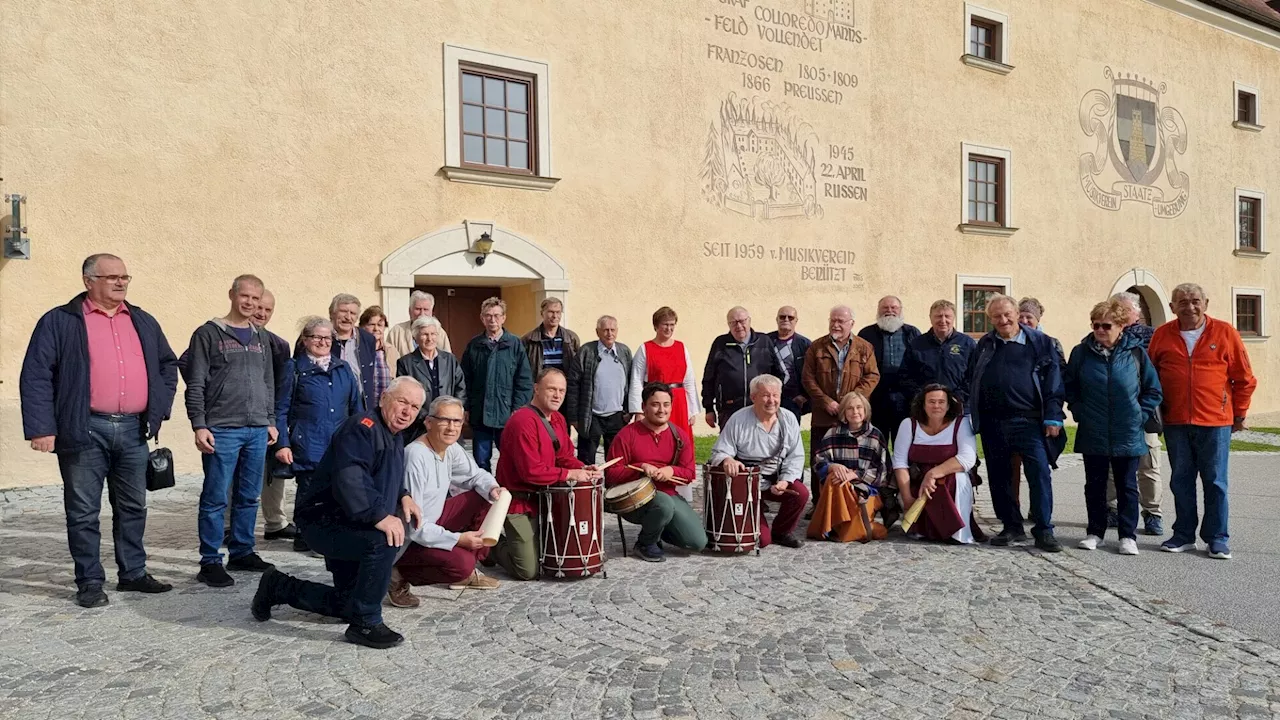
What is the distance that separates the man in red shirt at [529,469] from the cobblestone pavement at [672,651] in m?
0.23

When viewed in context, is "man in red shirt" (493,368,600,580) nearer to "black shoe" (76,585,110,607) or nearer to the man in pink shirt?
the man in pink shirt

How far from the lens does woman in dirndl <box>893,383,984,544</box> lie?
668 centimetres

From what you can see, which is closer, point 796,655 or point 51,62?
point 796,655

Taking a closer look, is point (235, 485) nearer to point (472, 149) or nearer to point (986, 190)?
point (472, 149)

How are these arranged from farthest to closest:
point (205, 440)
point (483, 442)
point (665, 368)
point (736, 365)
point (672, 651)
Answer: point (665, 368), point (736, 365), point (483, 442), point (205, 440), point (672, 651)

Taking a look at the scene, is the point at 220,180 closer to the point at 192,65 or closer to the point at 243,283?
the point at 192,65

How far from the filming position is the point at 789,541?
6621 millimetres

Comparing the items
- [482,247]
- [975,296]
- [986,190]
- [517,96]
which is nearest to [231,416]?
[482,247]

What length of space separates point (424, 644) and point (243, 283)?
2.49 m

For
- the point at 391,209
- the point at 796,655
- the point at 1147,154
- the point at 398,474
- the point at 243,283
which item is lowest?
the point at 796,655

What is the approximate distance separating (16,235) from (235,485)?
4.56 meters

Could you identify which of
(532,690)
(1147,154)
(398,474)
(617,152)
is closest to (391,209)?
(617,152)

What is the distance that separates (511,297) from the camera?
485 inches

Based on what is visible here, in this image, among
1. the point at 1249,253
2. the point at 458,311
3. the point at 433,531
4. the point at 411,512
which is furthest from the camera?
the point at 1249,253
